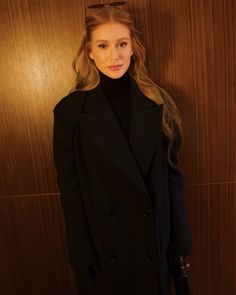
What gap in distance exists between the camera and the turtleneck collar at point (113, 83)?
3.80 ft

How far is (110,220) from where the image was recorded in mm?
1164

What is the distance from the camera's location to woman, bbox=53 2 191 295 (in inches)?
43.5

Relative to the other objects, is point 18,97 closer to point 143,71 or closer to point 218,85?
point 143,71

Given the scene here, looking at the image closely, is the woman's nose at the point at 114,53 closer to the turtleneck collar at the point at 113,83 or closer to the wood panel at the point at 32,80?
the turtleneck collar at the point at 113,83

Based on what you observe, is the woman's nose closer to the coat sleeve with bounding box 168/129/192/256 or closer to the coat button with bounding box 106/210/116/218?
the coat sleeve with bounding box 168/129/192/256

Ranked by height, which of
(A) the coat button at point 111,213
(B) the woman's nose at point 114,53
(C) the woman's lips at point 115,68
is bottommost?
(A) the coat button at point 111,213

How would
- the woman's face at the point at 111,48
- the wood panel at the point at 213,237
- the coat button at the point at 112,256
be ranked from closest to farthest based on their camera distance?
the woman's face at the point at 111,48 → the coat button at the point at 112,256 → the wood panel at the point at 213,237

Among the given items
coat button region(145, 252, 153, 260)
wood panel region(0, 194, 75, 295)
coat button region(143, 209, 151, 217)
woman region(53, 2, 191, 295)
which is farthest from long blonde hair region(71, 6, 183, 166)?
wood panel region(0, 194, 75, 295)

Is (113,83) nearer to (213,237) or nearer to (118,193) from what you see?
(118,193)

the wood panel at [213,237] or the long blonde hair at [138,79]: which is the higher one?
the long blonde hair at [138,79]

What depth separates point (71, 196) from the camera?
3.90 ft

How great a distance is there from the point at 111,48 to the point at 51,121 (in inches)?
17.4

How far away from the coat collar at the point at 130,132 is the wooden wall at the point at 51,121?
0.22 metres

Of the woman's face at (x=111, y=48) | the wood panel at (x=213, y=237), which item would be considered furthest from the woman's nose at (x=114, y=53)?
the wood panel at (x=213, y=237)
